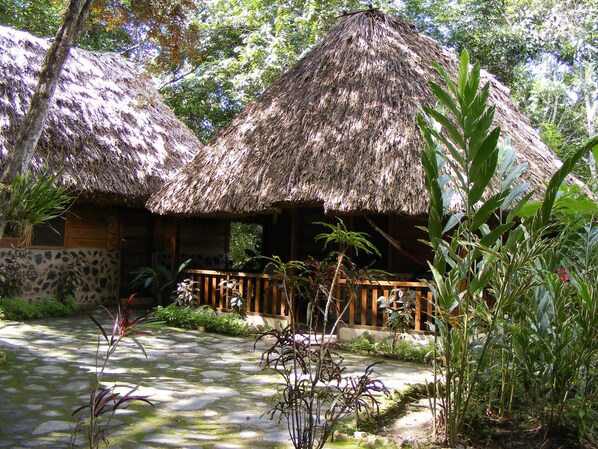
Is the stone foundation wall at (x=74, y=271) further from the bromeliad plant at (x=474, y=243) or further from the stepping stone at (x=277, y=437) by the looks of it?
the bromeliad plant at (x=474, y=243)

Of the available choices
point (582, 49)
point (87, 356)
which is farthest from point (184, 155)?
point (582, 49)

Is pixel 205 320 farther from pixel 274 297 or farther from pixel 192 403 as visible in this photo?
pixel 192 403

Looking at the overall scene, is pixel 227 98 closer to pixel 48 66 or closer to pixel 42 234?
pixel 42 234

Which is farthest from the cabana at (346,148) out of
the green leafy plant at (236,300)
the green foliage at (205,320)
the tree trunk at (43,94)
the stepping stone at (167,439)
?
the stepping stone at (167,439)

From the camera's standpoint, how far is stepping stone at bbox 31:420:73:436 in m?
3.05

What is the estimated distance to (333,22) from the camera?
12930mm

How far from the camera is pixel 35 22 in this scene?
1400 centimetres

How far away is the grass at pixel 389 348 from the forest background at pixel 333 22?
7385mm

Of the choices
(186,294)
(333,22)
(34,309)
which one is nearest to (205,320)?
(186,294)

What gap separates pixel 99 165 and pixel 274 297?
3331 mm

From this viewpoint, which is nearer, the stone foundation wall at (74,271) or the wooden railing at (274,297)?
the wooden railing at (274,297)

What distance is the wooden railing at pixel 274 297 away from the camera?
6.32 meters

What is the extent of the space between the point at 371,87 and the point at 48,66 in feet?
13.0

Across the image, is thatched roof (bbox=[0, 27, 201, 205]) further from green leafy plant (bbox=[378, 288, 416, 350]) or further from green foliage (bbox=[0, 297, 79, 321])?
green leafy plant (bbox=[378, 288, 416, 350])
